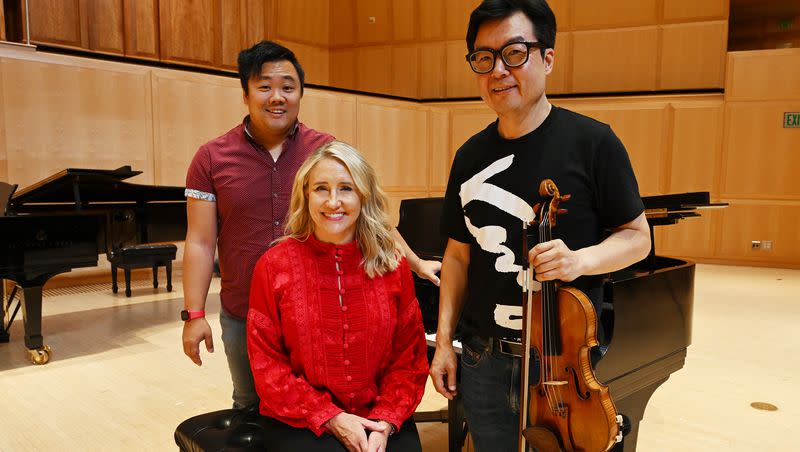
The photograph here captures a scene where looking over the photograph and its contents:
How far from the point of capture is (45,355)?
403cm

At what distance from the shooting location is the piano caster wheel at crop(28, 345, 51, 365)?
13.1ft

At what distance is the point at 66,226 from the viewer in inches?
162

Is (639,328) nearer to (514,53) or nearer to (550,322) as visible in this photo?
(550,322)

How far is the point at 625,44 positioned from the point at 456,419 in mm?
8486

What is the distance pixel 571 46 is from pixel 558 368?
937cm

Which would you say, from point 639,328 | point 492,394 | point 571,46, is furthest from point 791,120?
point 492,394

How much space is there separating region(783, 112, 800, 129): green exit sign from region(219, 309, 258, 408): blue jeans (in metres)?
8.57

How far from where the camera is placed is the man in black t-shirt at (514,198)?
137cm

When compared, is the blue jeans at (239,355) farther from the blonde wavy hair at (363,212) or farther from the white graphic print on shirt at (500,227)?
the white graphic print on shirt at (500,227)

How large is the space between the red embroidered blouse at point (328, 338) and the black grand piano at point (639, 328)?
30.7 inches

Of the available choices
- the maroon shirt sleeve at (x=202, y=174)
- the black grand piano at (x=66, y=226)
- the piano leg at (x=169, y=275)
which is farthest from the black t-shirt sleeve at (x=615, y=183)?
the piano leg at (x=169, y=275)

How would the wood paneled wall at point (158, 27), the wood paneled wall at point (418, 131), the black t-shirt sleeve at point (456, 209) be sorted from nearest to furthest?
the black t-shirt sleeve at point (456, 209)
the wood paneled wall at point (418, 131)
the wood paneled wall at point (158, 27)

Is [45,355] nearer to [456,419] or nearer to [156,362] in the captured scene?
[156,362]

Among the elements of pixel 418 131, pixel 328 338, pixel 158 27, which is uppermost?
pixel 158 27
